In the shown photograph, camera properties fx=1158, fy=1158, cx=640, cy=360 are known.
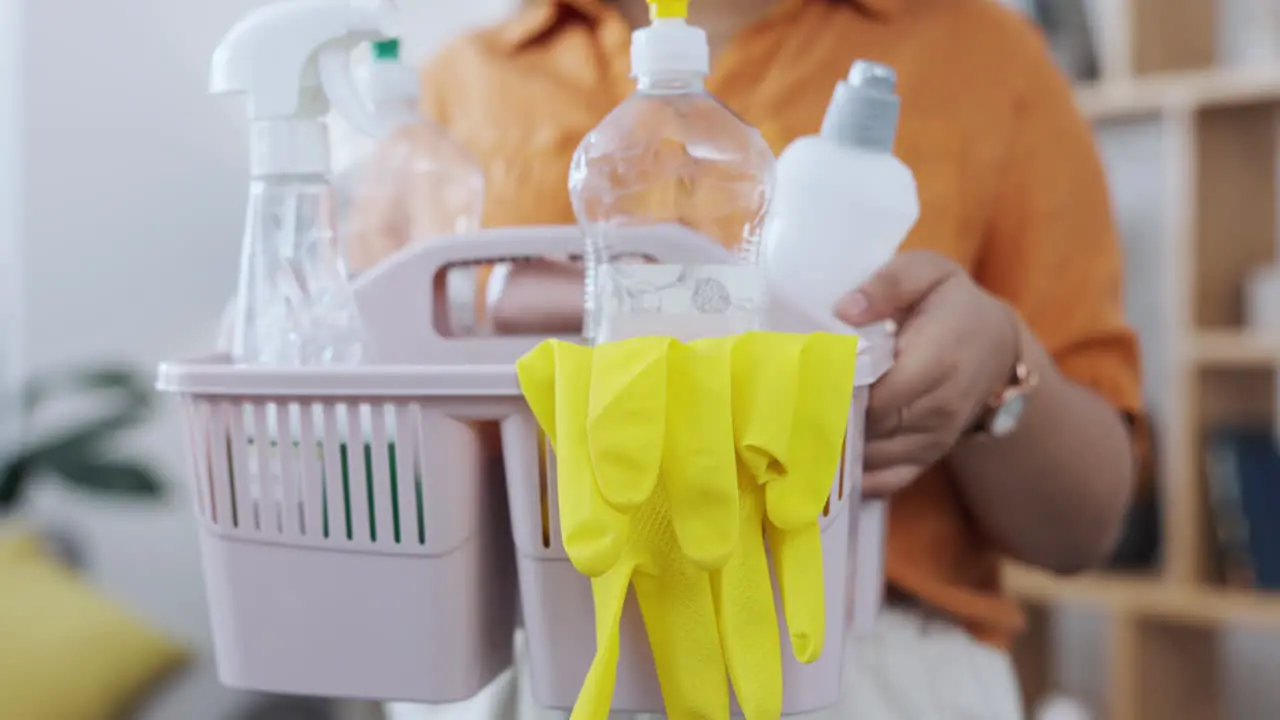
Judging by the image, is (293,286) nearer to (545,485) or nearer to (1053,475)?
(545,485)

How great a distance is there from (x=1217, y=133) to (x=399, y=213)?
4.15 feet

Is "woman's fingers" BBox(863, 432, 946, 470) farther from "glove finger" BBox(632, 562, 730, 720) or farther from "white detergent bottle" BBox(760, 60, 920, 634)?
"glove finger" BBox(632, 562, 730, 720)

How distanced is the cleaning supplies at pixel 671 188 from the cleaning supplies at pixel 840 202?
0.05 feet

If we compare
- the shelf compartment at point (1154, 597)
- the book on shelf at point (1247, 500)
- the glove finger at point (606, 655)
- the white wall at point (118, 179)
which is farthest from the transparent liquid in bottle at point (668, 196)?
the white wall at point (118, 179)

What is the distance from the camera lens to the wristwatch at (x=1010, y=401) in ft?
1.99

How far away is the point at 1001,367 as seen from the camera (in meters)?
0.59

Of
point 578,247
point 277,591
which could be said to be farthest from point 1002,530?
point 277,591

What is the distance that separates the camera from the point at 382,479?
1.51 ft

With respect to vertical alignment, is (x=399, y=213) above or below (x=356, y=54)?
below

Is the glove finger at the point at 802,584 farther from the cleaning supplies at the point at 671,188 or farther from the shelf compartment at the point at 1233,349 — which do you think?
the shelf compartment at the point at 1233,349

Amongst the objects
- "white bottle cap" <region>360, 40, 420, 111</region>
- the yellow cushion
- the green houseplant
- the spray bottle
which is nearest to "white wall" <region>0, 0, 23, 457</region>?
the green houseplant

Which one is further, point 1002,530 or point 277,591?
point 1002,530

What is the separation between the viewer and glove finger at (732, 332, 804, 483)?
0.40 meters

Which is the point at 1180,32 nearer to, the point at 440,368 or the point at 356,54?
the point at 356,54
